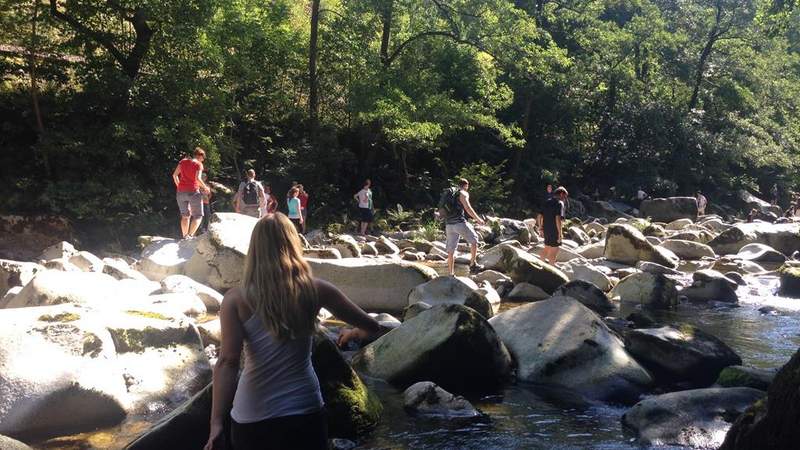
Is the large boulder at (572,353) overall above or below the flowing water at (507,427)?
above

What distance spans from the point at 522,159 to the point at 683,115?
10.1m

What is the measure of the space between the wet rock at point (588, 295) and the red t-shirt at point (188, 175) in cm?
684

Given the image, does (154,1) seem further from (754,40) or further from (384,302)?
(754,40)

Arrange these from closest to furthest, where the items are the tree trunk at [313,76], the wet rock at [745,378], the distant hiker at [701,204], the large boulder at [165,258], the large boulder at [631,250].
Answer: the wet rock at [745,378], the large boulder at [165,258], the large boulder at [631,250], the tree trunk at [313,76], the distant hiker at [701,204]

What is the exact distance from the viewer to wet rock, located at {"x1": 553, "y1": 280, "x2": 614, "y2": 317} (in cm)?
1168

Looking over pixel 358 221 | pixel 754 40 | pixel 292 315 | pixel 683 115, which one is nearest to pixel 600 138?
pixel 683 115

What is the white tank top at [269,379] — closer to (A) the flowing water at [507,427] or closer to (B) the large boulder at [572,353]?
(A) the flowing water at [507,427]

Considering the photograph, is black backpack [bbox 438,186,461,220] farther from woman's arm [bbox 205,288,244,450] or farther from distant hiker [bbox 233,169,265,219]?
woman's arm [bbox 205,288,244,450]

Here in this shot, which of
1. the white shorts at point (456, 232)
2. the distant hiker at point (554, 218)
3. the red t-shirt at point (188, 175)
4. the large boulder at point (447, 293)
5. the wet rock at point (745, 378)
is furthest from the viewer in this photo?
the red t-shirt at point (188, 175)

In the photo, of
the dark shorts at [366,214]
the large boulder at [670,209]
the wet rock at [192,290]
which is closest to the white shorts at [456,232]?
the wet rock at [192,290]

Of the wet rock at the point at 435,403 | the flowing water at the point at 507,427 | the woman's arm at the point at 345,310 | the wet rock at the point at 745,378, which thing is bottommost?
the flowing water at the point at 507,427

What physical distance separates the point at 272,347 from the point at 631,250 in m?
14.7

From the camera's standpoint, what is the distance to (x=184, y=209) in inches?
565

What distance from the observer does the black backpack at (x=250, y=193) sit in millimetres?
16375
